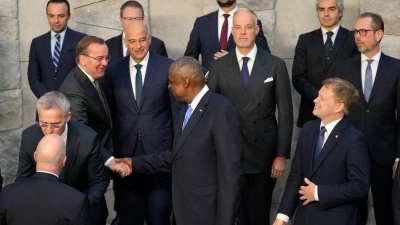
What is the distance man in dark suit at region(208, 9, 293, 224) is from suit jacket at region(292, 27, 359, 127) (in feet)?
2.24

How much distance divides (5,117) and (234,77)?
2625 mm

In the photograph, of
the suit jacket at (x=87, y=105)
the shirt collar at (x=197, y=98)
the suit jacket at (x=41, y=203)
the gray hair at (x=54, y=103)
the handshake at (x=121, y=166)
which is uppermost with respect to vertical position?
the shirt collar at (x=197, y=98)

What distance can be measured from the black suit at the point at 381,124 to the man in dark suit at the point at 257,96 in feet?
1.93

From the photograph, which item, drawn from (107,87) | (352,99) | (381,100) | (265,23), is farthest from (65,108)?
(265,23)

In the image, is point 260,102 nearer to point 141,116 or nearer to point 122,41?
point 141,116

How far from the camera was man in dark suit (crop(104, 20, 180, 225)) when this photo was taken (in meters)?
6.77

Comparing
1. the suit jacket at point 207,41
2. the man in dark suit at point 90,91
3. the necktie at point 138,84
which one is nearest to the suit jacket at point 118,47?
the suit jacket at point 207,41

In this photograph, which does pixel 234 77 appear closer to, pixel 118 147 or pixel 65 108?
pixel 118 147

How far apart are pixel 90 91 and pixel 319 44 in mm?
2202

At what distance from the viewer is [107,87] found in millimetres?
6879

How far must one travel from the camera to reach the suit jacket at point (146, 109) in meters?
6.77

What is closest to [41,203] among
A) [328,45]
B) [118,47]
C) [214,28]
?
[118,47]

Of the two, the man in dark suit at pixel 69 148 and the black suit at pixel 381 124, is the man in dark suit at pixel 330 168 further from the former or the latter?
the man in dark suit at pixel 69 148

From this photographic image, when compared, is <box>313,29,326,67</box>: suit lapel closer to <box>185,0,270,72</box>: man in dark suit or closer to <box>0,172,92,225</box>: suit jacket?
<box>185,0,270,72</box>: man in dark suit
